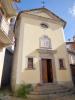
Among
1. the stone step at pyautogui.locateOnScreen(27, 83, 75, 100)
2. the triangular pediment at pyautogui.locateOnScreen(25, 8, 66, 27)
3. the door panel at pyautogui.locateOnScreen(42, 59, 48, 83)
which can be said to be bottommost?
the stone step at pyautogui.locateOnScreen(27, 83, 75, 100)

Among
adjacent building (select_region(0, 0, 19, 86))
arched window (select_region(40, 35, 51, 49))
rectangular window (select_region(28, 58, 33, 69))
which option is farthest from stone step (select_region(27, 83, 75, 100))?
arched window (select_region(40, 35, 51, 49))

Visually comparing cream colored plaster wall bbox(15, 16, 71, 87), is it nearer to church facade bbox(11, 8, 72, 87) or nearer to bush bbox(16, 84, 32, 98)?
church facade bbox(11, 8, 72, 87)

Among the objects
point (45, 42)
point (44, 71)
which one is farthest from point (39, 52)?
point (44, 71)

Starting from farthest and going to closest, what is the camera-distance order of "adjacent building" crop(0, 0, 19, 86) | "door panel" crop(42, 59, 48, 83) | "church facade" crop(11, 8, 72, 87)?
1. "door panel" crop(42, 59, 48, 83)
2. "church facade" crop(11, 8, 72, 87)
3. "adjacent building" crop(0, 0, 19, 86)

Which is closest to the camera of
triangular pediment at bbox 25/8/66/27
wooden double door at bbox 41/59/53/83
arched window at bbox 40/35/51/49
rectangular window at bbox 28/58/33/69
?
rectangular window at bbox 28/58/33/69

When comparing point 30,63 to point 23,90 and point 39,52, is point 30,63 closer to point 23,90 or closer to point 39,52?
point 39,52

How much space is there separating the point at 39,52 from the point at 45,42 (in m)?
1.53

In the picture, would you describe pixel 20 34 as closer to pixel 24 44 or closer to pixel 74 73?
pixel 24 44

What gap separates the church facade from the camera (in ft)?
38.2

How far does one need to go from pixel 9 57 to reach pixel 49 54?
229 inches

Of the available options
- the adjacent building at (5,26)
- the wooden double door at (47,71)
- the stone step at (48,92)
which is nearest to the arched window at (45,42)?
the wooden double door at (47,71)

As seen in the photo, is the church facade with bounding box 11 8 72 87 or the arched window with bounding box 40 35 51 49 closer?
the church facade with bounding box 11 8 72 87

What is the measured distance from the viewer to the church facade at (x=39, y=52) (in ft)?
38.2

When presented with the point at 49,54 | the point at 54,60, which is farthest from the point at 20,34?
the point at 54,60
